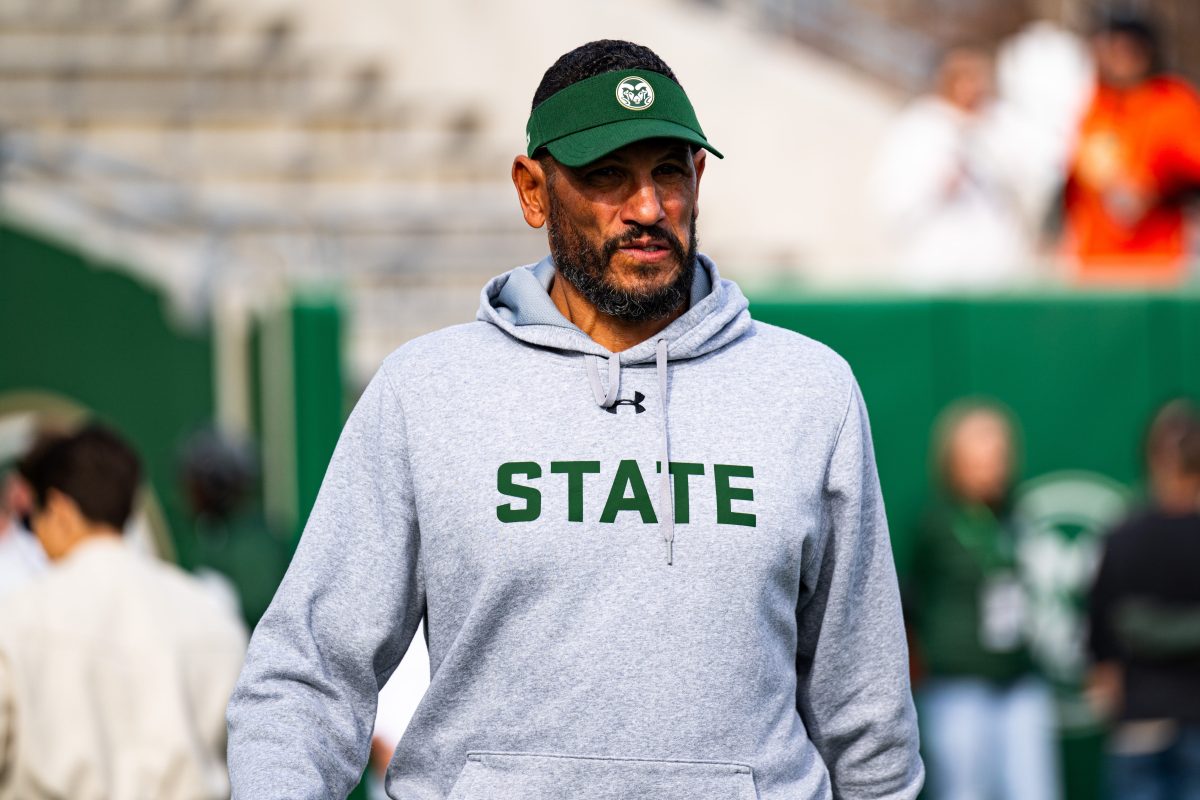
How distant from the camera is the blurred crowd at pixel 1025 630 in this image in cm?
656

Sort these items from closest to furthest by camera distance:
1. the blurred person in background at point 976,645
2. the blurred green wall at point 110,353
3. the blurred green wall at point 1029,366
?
the blurred person in background at point 976,645, the blurred green wall at point 110,353, the blurred green wall at point 1029,366

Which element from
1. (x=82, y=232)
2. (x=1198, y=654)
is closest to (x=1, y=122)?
(x=82, y=232)

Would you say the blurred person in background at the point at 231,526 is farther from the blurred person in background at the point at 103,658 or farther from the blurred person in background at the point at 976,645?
the blurred person in background at the point at 976,645

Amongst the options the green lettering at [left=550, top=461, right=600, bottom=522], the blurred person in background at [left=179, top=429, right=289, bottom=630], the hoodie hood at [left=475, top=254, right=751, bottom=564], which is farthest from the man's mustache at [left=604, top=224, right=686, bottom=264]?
the blurred person in background at [left=179, top=429, right=289, bottom=630]

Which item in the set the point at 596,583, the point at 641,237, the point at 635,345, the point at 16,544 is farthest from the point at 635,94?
the point at 16,544

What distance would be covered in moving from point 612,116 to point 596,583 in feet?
1.97

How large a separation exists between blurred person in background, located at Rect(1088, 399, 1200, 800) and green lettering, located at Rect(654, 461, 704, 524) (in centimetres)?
440

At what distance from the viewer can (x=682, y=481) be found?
98.0 inches

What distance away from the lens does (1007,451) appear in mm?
7633

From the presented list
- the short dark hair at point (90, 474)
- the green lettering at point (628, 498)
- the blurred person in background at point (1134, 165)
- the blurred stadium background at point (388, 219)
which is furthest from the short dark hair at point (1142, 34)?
the green lettering at point (628, 498)

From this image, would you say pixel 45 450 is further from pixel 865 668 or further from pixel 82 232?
pixel 82 232

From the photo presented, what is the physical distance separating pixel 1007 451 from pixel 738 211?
16.7 ft

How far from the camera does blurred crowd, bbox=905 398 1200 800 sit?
6.56m

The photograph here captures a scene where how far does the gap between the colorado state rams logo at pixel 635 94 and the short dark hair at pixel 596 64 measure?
4 centimetres
